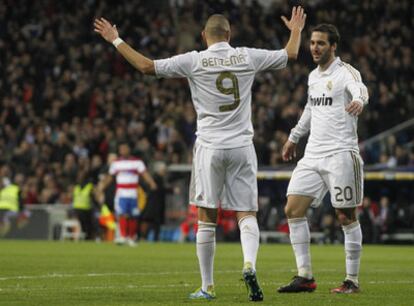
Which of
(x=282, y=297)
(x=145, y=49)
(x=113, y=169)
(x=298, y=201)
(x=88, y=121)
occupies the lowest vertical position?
(x=282, y=297)

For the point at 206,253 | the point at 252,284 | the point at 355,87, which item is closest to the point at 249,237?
the point at 206,253

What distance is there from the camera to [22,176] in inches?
1225

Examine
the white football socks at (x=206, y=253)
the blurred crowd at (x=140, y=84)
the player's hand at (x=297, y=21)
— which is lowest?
the white football socks at (x=206, y=253)

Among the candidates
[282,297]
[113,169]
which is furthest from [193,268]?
[113,169]

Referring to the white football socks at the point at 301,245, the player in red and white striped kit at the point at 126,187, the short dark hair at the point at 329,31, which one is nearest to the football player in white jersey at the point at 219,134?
the white football socks at the point at 301,245

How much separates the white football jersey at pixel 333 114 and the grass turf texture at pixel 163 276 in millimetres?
1375

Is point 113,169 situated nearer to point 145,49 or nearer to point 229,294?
point 145,49

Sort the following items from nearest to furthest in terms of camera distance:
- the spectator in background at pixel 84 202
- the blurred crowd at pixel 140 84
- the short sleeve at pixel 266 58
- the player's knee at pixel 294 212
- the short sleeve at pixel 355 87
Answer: the short sleeve at pixel 266 58 < the short sleeve at pixel 355 87 < the player's knee at pixel 294 212 < the spectator in background at pixel 84 202 < the blurred crowd at pixel 140 84

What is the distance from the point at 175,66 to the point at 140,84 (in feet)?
79.2

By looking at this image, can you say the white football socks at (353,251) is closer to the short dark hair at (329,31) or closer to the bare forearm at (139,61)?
the short dark hair at (329,31)

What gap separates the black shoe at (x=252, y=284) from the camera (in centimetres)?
955

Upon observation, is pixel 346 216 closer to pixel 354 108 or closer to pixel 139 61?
pixel 354 108

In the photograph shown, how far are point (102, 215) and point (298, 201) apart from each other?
59.1 feet

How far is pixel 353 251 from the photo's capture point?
11.1 meters
